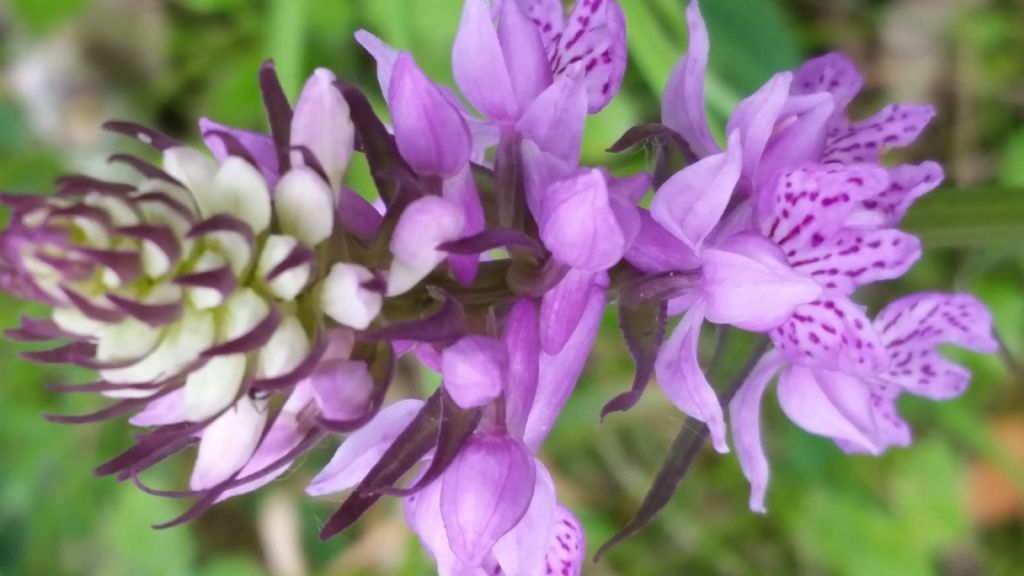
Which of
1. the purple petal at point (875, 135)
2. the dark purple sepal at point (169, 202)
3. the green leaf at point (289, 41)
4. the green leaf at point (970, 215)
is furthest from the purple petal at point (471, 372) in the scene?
the green leaf at point (289, 41)

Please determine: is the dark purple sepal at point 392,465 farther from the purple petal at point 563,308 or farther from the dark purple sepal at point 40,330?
the dark purple sepal at point 40,330

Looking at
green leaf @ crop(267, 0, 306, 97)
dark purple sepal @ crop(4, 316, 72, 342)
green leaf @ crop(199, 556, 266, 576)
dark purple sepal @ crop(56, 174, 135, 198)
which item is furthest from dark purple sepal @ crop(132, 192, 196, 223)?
green leaf @ crop(199, 556, 266, 576)

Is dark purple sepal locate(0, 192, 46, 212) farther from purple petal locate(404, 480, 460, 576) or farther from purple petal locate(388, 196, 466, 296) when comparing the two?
purple petal locate(404, 480, 460, 576)

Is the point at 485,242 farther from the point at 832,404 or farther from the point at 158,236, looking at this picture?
the point at 832,404

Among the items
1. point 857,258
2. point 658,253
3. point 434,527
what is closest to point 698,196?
point 658,253

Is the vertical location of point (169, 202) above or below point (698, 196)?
above

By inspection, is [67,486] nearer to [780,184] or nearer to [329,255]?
[329,255]
